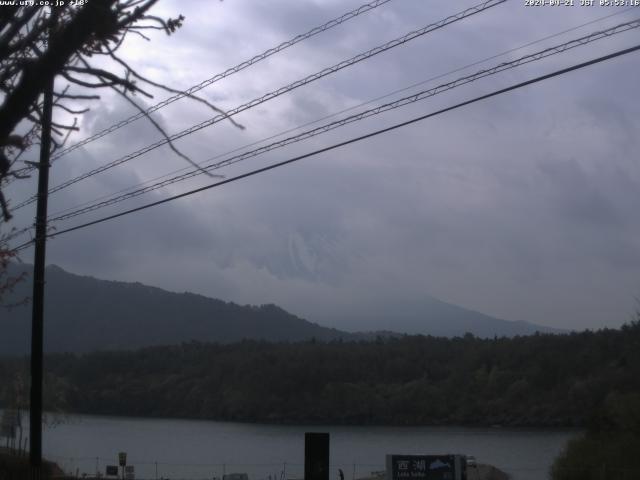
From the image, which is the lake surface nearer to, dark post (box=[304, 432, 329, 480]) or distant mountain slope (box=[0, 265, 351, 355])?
dark post (box=[304, 432, 329, 480])

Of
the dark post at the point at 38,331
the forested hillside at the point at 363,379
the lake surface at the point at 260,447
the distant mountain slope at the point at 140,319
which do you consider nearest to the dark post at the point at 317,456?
the dark post at the point at 38,331

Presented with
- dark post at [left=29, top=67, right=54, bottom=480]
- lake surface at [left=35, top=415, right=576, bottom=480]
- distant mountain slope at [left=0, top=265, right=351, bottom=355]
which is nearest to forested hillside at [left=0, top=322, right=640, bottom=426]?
lake surface at [left=35, top=415, right=576, bottom=480]

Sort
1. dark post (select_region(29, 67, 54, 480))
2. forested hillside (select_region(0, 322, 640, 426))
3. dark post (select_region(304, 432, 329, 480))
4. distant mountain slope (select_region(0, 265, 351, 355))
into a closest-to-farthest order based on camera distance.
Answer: dark post (select_region(304, 432, 329, 480)), dark post (select_region(29, 67, 54, 480)), forested hillside (select_region(0, 322, 640, 426)), distant mountain slope (select_region(0, 265, 351, 355))

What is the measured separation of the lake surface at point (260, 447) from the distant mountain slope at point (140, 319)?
1383 inches

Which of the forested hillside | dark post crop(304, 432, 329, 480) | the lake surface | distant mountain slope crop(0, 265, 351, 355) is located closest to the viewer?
dark post crop(304, 432, 329, 480)

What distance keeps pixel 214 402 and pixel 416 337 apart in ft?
79.5

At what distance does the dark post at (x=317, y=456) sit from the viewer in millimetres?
11438

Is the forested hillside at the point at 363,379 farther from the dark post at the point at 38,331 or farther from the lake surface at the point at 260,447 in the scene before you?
the dark post at the point at 38,331

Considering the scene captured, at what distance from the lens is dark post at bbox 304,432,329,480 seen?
37.5 ft

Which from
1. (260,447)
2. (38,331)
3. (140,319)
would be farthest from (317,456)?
(140,319)

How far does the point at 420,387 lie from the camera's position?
265ft

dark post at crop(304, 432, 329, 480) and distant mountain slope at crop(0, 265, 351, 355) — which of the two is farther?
distant mountain slope at crop(0, 265, 351, 355)

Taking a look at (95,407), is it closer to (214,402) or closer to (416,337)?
(214,402)

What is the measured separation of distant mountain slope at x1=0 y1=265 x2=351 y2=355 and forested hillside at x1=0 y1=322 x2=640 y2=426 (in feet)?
68.5
